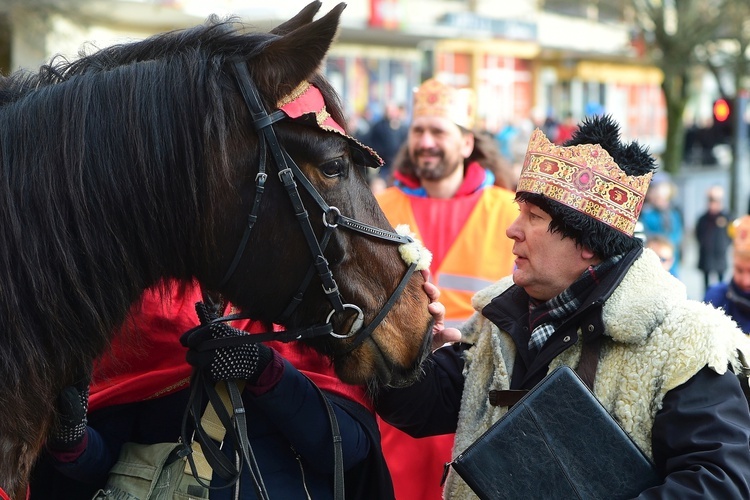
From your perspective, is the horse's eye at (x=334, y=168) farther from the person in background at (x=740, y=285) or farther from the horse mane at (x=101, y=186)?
the person in background at (x=740, y=285)

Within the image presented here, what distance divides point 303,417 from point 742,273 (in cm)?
351

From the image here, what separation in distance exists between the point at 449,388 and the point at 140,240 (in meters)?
1.12

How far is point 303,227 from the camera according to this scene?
6.62 ft

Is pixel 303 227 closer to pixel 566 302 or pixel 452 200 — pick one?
pixel 566 302

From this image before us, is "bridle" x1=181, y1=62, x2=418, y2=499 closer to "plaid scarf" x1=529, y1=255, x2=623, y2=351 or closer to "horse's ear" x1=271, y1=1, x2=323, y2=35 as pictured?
"horse's ear" x1=271, y1=1, x2=323, y2=35

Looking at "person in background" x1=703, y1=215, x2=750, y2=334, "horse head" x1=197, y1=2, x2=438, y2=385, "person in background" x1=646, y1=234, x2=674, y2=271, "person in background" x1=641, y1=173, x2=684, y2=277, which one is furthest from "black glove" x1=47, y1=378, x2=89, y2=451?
"person in background" x1=641, y1=173, x2=684, y2=277

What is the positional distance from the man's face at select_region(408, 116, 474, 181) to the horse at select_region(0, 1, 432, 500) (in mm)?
2730

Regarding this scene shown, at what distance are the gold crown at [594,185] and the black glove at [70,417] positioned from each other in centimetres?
125

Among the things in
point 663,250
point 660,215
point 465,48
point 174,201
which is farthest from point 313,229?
point 465,48

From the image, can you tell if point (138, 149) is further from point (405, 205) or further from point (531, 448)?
point (405, 205)

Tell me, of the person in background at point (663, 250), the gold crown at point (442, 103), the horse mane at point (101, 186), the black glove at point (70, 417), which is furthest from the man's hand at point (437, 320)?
the person in background at point (663, 250)

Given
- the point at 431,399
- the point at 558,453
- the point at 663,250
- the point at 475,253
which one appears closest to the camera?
the point at 558,453

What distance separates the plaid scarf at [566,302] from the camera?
2.25 m

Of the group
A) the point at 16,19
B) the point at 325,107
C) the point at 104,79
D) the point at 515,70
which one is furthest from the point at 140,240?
the point at 515,70
